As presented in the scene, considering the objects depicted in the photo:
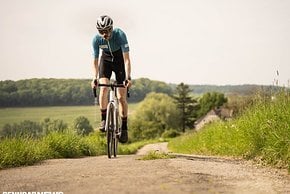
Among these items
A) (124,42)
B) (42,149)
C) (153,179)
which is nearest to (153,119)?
(42,149)

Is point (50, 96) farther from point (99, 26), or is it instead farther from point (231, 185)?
point (231, 185)

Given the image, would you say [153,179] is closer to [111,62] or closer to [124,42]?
[124,42]

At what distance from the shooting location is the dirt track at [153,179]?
13.8 feet

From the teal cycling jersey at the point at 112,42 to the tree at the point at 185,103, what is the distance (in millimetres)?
103385

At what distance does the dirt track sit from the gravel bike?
2008mm

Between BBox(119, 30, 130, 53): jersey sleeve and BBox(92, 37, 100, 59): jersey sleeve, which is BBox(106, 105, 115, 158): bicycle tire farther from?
BBox(119, 30, 130, 53): jersey sleeve

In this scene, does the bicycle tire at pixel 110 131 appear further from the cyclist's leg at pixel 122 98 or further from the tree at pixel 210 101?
the tree at pixel 210 101

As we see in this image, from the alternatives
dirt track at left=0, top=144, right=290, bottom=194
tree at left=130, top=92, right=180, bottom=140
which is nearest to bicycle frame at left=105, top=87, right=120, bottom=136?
dirt track at left=0, top=144, right=290, bottom=194

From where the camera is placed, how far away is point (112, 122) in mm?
8070

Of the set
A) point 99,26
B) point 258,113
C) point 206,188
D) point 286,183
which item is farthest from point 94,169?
point 258,113

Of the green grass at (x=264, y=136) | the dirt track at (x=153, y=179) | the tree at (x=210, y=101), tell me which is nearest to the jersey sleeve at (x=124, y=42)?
the dirt track at (x=153, y=179)

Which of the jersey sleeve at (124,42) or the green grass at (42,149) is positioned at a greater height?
the jersey sleeve at (124,42)

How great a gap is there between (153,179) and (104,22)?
3962mm

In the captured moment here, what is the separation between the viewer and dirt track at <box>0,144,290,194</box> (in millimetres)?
4191
